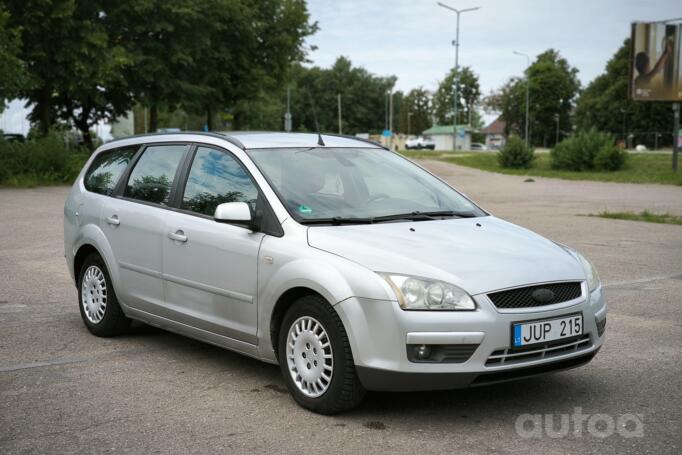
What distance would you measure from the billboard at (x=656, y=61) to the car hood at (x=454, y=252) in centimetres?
3648

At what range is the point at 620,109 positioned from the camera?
91.2 m

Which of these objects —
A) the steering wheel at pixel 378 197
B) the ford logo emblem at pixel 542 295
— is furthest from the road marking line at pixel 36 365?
the ford logo emblem at pixel 542 295

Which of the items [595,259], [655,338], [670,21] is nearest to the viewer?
[655,338]

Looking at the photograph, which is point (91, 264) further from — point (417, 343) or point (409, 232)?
point (417, 343)

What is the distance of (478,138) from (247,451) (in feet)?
389

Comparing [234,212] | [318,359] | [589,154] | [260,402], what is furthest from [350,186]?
[589,154]

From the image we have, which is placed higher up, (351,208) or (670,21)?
(670,21)

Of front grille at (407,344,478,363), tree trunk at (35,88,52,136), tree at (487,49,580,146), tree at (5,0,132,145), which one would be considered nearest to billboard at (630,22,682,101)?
tree at (5,0,132,145)

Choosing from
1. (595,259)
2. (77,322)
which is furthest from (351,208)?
(595,259)

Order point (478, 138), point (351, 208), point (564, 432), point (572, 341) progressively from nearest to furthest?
1. point (564, 432)
2. point (572, 341)
3. point (351, 208)
4. point (478, 138)

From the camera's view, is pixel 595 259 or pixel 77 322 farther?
pixel 595 259

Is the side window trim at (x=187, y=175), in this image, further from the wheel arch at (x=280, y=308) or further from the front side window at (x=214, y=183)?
the wheel arch at (x=280, y=308)

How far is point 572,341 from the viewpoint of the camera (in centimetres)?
486

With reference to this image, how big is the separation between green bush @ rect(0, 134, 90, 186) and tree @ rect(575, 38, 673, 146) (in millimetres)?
64699
